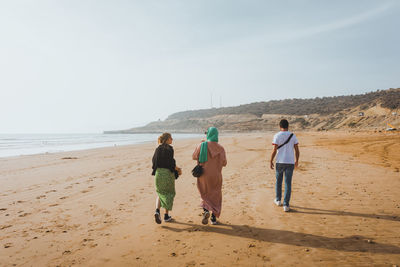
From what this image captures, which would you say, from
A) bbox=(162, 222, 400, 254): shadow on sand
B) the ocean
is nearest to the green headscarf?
bbox=(162, 222, 400, 254): shadow on sand

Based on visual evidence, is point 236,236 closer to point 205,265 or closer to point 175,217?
point 205,265

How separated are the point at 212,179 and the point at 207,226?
0.96 metres

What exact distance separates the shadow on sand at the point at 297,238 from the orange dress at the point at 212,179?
395 millimetres

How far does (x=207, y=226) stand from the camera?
464 centimetres

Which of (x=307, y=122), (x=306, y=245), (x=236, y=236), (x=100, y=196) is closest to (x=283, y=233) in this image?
(x=306, y=245)

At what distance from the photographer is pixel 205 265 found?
10.7ft

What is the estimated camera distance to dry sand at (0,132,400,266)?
3490 millimetres

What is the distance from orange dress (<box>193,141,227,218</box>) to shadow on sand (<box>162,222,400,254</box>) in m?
0.40

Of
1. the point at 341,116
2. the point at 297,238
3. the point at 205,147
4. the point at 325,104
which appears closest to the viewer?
the point at 297,238

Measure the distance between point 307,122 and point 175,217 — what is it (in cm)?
5884

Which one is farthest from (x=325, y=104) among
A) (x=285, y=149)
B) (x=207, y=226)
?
(x=207, y=226)

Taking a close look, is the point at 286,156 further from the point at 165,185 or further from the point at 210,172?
the point at 165,185

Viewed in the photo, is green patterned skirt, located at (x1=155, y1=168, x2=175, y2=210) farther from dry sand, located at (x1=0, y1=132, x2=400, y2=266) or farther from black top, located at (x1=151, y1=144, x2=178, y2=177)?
dry sand, located at (x1=0, y1=132, x2=400, y2=266)

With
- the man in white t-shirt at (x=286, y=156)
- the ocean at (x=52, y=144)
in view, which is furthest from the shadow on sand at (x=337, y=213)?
the ocean at (x=52, y=144)
